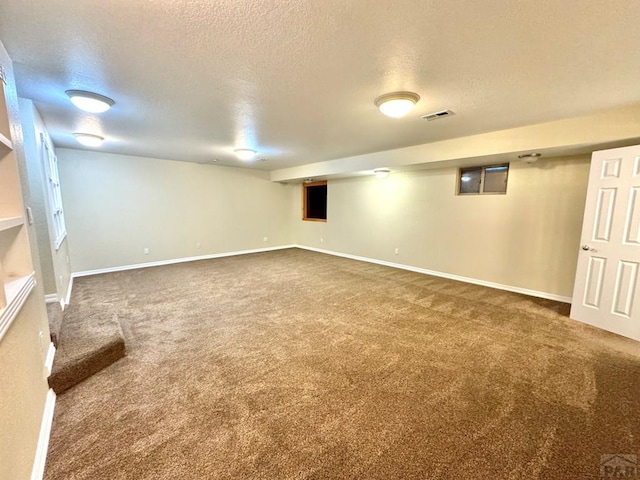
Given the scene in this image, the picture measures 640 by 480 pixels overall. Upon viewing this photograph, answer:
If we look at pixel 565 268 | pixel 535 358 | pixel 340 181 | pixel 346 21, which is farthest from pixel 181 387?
pixel 340 181

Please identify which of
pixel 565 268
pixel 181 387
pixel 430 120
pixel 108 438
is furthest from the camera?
pixel 565 268

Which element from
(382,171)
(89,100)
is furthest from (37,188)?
(382,171)

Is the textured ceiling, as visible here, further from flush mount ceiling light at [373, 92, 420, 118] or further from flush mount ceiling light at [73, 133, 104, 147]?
flush mount ceiling light at [73, 133, 104, 147]

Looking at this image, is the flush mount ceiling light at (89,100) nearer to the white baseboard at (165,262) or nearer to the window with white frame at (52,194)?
the window with white frame at (52,194)

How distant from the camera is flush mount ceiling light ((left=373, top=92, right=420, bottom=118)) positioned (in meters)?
2.45

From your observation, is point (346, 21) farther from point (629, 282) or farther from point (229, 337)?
point (629, 282)

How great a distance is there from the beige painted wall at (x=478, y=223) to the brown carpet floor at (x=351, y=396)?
86 cm

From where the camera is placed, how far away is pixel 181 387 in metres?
2.09

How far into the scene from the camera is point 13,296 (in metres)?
1.26

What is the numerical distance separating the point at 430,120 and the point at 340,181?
401 cm

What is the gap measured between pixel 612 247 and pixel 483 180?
2.11 metres

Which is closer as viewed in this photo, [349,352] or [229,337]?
[349,352]

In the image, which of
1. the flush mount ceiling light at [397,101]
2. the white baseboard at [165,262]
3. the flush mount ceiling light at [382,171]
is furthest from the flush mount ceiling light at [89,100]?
the flush mount ceiling light at [382,171]

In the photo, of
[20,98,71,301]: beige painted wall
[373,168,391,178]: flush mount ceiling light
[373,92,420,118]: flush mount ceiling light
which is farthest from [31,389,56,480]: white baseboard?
[373,168,391,178]: flush mount ceiling light
